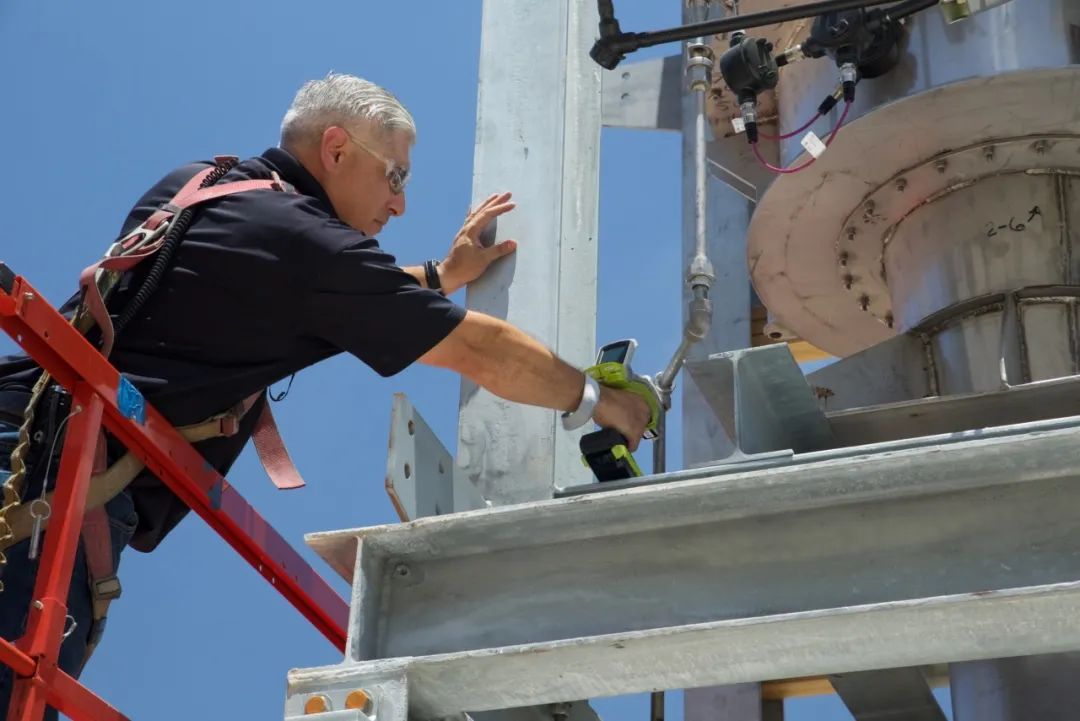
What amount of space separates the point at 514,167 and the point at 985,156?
164 centimetres

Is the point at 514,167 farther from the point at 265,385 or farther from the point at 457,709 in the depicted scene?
the point at 457,709

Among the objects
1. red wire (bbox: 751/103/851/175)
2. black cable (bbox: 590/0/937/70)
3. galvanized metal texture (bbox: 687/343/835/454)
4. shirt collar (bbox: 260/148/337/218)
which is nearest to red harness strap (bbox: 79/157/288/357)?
shirt collar (bbox: 260/148/337/218)

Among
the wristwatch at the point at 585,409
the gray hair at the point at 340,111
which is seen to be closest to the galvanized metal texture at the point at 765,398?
the wristwatch at the point at 585,409

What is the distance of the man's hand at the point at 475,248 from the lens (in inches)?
198

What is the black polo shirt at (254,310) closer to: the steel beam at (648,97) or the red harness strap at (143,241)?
the red harness strap at (143,241)

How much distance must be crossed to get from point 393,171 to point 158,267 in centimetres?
97

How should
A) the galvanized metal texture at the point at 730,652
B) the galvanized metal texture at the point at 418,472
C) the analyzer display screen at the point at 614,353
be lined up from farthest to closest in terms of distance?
the analyzer display screen at the point at 614,353
the galvanized metal texture at the point at 418,472
the galvanized metal texture at the point at 730,652

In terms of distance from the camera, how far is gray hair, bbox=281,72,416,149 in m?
4.91

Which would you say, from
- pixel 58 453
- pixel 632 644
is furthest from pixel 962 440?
pixel 58 453

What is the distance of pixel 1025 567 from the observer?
3438mm

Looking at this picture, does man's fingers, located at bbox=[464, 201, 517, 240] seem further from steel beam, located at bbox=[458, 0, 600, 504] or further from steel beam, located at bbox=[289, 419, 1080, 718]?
steel beam, located at bbox=[289, 419, 1080, 718]

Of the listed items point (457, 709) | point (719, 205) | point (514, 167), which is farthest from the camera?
point (719, 205)

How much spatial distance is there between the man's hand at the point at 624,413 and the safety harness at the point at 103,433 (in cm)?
98

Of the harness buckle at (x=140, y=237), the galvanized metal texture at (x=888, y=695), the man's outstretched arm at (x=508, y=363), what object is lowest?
the galvanized metal texture at (x=888, y=695)
